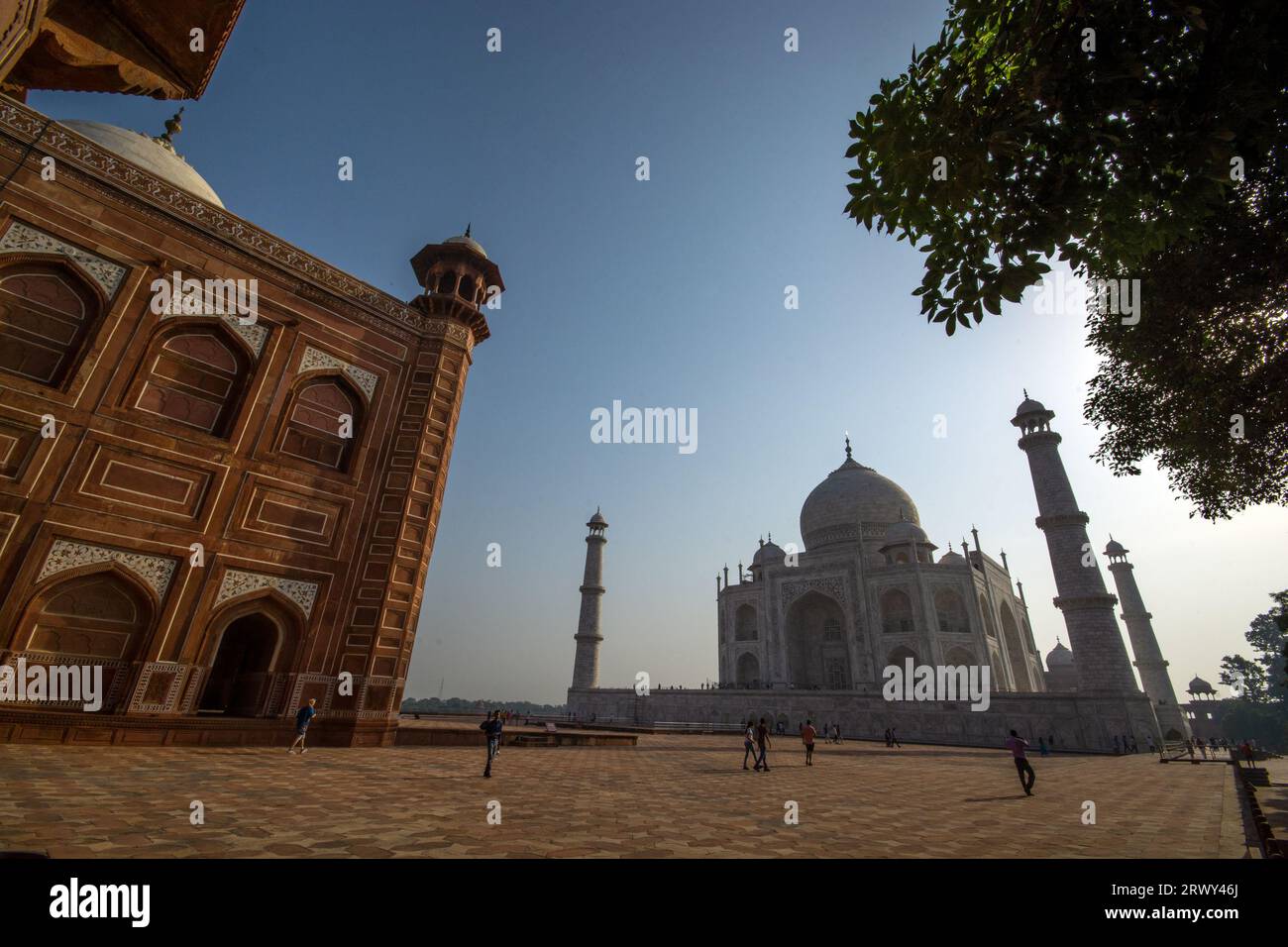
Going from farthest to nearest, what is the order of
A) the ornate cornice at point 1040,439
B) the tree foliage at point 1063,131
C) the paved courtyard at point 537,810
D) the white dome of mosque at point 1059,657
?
the white dome of mosque at point 1059,657 < the ornate cornice at point 1040,439 < the paved courtyard at point 537,810 < the tree foliage at point 1063,131

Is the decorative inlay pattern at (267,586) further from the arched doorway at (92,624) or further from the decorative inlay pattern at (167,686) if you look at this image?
the decorative inlay pattern at (167,686)

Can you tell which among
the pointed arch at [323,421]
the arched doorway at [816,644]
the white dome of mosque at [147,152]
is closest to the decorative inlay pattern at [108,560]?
the pointed arch at [323,421]

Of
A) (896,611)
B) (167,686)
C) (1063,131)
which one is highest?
(896,611)

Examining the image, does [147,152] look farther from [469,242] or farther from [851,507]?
[851,507]

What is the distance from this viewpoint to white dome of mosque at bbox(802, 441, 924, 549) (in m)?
39.5

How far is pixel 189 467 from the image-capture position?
11414 millimetres

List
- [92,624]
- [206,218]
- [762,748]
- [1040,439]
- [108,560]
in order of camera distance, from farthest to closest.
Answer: [1040,439] → [206,218] → [762,748] → [108,560] → [92,624]

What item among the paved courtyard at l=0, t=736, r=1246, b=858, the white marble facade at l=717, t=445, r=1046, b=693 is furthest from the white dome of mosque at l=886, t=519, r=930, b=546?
the paved courtyard at l=0, t=736, r=1246, b=858

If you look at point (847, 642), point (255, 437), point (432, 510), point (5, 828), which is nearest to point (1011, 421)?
point (847, 642)

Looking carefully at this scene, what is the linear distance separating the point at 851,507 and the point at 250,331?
36.4 m

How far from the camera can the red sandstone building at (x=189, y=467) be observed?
9.93m

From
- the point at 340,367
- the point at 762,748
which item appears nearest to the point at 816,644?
the point at 762,748

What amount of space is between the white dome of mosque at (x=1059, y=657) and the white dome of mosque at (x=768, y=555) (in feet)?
84.3

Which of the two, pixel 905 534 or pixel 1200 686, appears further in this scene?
pixel 1200 686
